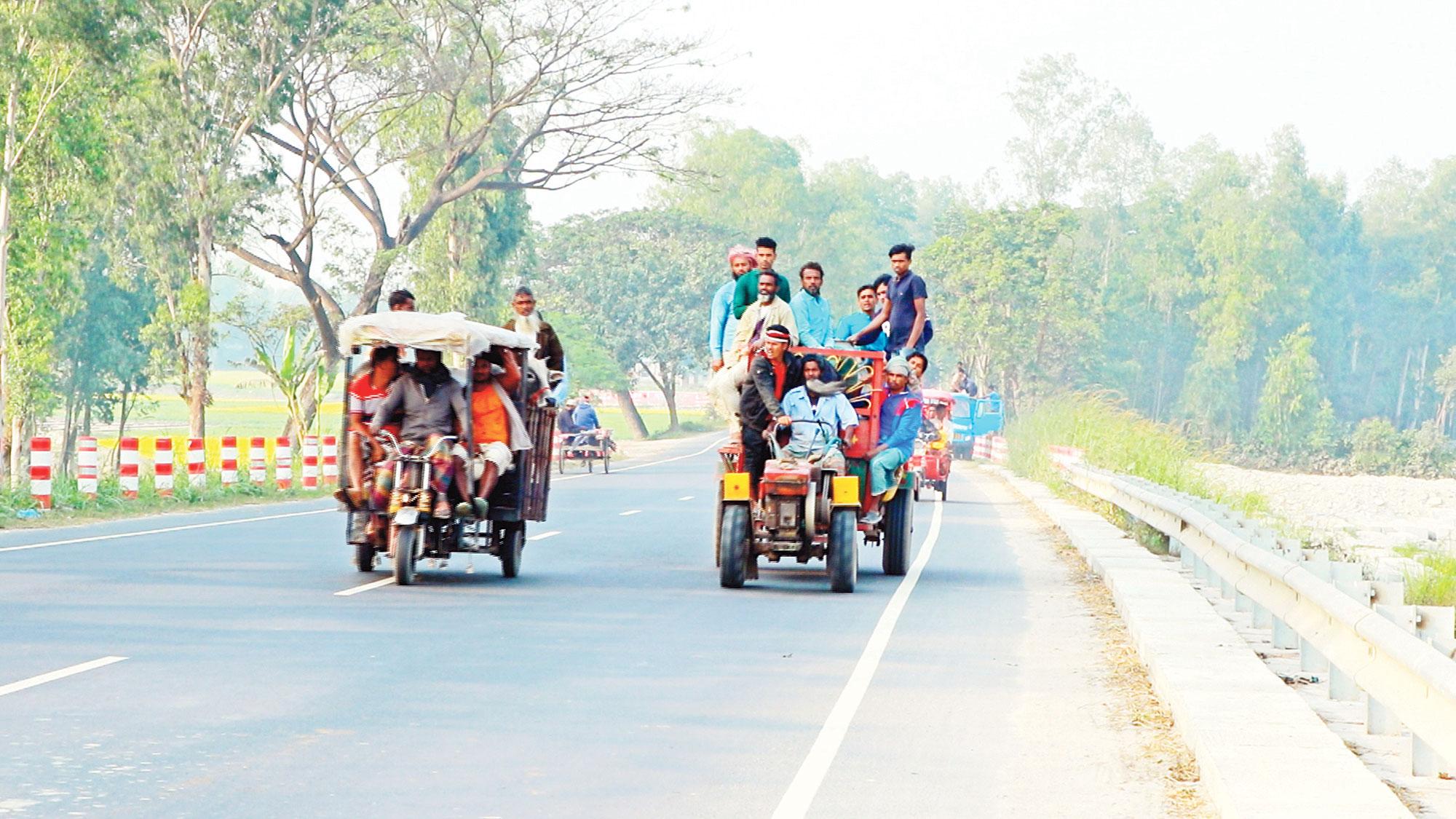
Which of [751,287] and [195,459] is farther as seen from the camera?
[195,459]

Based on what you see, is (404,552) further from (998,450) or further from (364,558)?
(998,450)

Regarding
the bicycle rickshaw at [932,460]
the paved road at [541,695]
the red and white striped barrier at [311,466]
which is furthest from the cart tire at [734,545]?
the red and white striped barrier at [311,466]

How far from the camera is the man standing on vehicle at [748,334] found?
643 inches

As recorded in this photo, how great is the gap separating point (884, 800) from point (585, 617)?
20.8 ft

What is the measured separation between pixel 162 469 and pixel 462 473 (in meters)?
14.3

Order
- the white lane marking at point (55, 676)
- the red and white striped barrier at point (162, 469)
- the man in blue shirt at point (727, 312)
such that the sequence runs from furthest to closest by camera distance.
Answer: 1. the red and white striped barrier at point (162, 469)
2. the man in blue shirt at point (727, 312)
3. the white lane marking at point (55, 676)

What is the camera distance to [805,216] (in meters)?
127

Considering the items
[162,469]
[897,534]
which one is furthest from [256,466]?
[897,534]

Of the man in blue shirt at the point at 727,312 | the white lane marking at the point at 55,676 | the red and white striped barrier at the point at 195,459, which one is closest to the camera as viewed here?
the white lane marking at the point at 55,676

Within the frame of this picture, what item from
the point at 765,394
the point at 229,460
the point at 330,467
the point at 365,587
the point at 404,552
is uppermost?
the point at 765,394

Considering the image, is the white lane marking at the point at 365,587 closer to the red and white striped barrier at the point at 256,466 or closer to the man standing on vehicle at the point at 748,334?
the man standing on vehicle at the point at 748,334

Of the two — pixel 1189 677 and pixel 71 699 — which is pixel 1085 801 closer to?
pixel 1189 677

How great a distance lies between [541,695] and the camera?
33.4 ft

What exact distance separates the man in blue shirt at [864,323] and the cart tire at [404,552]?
213 inches
